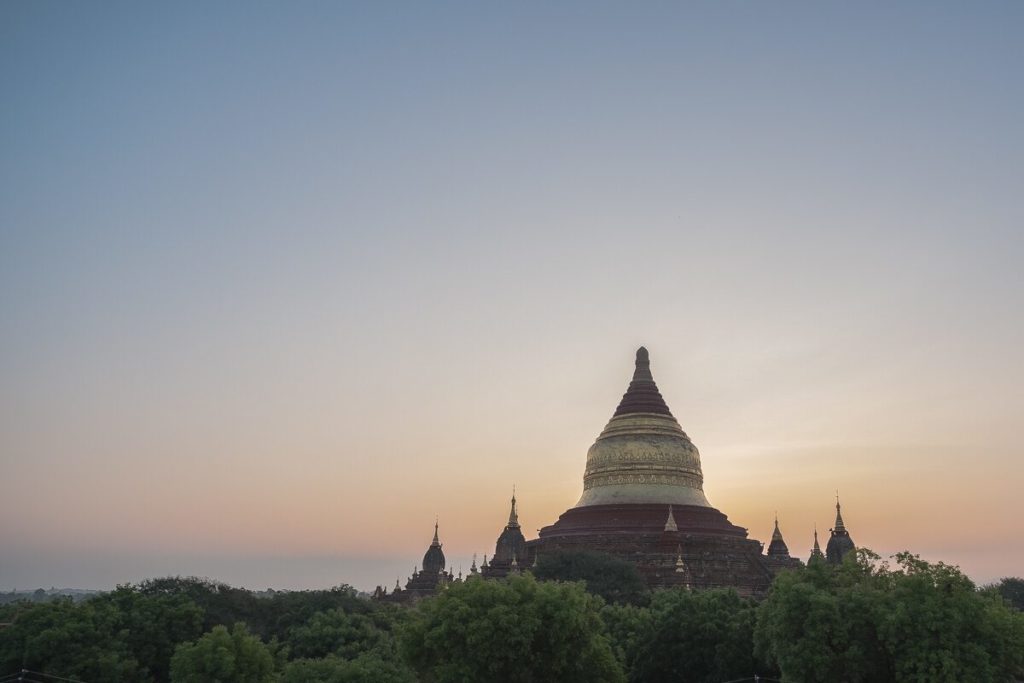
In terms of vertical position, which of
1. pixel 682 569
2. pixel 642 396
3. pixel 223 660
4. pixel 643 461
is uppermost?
pixel 642 396

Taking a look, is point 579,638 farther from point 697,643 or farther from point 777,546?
point 777,546

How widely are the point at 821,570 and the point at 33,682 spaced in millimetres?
28130

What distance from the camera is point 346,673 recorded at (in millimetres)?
27125

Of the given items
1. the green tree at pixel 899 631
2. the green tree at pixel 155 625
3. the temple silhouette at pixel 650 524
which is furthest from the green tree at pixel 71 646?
the temple silhouette at pixel 650 524

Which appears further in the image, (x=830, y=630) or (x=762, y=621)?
(x=762, y=621)

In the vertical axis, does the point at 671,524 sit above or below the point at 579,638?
above

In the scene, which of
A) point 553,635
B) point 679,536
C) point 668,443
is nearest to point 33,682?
point 553,635

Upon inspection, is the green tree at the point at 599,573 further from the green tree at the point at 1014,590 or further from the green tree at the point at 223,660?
the green tree at the point at 1014,590

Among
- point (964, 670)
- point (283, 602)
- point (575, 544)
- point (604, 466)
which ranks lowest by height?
point (964, 670)

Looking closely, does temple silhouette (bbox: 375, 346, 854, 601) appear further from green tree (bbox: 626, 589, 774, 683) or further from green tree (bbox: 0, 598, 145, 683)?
green tree (bbox: 0, 598, 145, 683)

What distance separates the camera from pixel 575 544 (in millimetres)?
62375

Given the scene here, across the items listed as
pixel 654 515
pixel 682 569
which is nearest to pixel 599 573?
pixel 682 569

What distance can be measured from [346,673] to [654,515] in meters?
39.7

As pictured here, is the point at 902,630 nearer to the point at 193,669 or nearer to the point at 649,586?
the point at 193,669
